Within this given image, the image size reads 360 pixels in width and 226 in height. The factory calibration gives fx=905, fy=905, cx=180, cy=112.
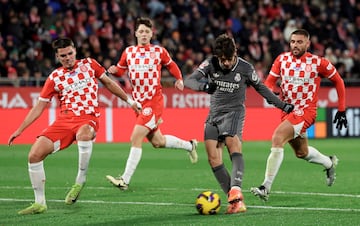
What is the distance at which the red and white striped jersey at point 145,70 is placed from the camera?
13.3 meters

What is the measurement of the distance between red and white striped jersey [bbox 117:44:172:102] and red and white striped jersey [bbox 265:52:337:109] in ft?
7.32

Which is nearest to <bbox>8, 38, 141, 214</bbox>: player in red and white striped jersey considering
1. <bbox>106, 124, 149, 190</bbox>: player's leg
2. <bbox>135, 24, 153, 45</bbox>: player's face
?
<bbox>106, 124, 149, 190</bbox>: player's leg

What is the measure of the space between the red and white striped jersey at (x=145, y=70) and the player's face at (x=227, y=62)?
3547 mm

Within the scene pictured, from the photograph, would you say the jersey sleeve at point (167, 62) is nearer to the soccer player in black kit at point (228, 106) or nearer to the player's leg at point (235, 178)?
the soccer player in black kit at point (228, 106)

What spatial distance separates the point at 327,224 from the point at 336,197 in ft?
A: 8.72

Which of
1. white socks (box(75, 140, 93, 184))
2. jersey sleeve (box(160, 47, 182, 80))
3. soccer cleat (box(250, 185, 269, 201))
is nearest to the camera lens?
white socks (box(75, 140, 93, 184))

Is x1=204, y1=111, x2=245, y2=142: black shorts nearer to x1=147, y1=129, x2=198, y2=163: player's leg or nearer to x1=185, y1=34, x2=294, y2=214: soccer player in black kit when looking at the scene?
x1=185, y1=34, x2=294, y2=214: soccer player in black kit

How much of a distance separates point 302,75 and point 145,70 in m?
A: 2.69

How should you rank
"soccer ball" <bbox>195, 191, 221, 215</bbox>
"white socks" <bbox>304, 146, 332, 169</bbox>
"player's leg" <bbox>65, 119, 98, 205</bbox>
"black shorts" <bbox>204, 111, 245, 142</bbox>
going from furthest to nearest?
1. "white socks" <bbox>304, 146, 332, 169</bbox>
2. "player's leg" <bbox>65, 119, 98, 205</bbox>
3. "black shorts" <bbox>204, 111, 245, 142</bbox>
4. "soccer ball" <bbox>195, 191, 221, 215</bbox>

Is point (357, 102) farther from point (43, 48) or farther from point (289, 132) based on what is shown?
point (289, 132)

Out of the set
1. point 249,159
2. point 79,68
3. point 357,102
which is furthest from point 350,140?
point 79,68

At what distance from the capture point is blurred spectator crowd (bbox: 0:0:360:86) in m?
23.8

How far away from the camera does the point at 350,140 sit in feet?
79.9

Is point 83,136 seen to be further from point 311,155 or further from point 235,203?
point 311,155
